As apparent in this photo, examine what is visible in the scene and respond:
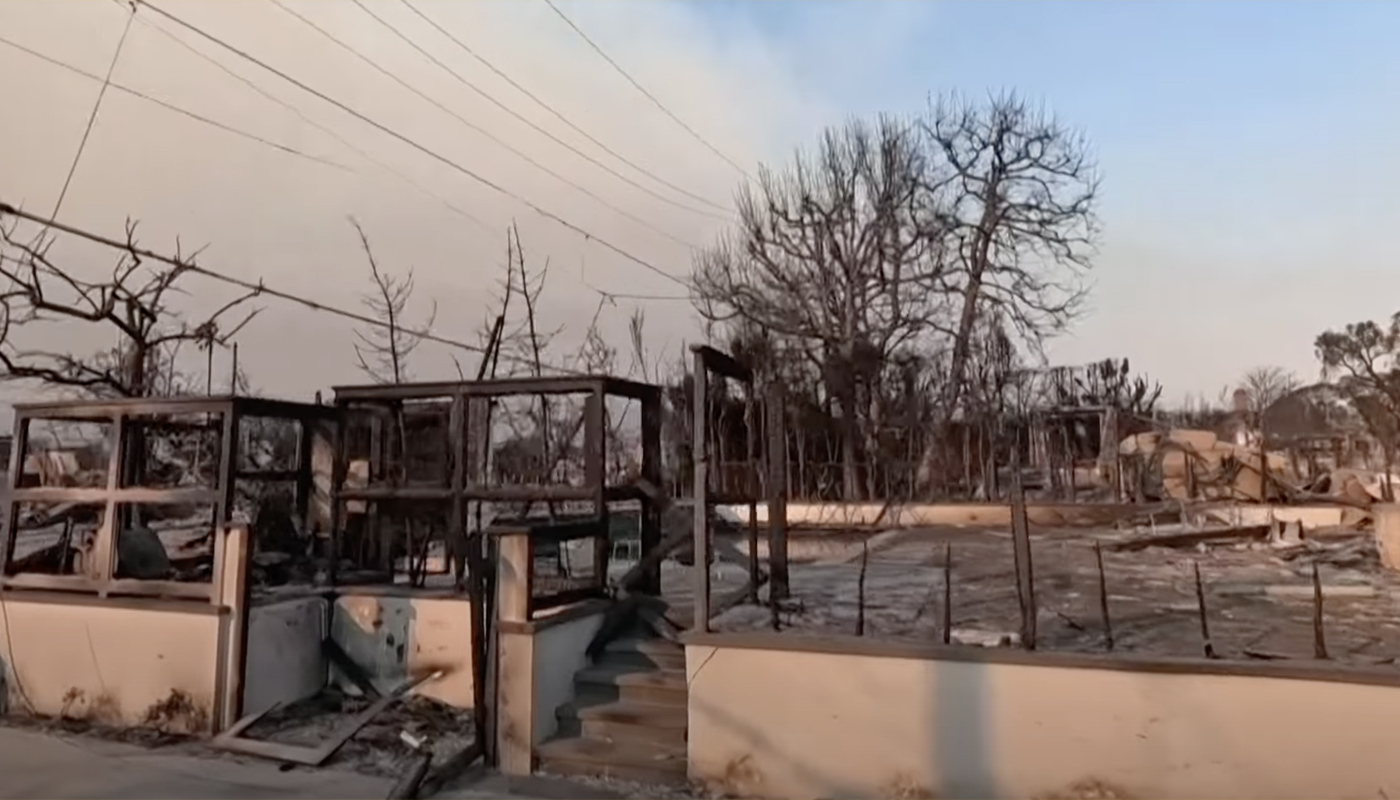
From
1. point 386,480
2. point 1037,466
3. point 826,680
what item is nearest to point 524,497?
point 386,480

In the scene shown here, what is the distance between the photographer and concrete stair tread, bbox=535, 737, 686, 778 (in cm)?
528

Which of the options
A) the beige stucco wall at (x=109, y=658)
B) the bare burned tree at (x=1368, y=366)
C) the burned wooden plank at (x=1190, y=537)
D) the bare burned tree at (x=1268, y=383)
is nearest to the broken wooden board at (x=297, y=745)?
the beige stucco wall at (x=109, y=658)

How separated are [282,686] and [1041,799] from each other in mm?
5197

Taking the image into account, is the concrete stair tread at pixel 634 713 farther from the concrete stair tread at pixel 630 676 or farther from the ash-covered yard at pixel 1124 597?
the ash-covered yard at pixel 1124 597

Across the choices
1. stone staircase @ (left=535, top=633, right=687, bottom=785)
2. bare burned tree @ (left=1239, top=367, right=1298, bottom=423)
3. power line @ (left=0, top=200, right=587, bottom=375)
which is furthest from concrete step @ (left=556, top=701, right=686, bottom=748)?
bare burned tree @ (left=1239, top=367, right=1298, bottom=423)

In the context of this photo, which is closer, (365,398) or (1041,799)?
(1041,799)

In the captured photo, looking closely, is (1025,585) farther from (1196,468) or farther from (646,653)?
(1196,468)

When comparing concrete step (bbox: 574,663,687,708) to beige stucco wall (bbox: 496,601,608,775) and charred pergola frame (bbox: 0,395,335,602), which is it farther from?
charred pergola frame (bbox: 0,395,335,602)

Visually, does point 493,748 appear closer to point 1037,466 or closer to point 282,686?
point 282,686

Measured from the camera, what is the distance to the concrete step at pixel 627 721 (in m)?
5.49

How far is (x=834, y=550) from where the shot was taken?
472 inches

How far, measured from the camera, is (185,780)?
5461 mm

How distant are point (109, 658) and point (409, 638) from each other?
7.46 feet

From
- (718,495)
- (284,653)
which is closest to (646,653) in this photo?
(718,495)
